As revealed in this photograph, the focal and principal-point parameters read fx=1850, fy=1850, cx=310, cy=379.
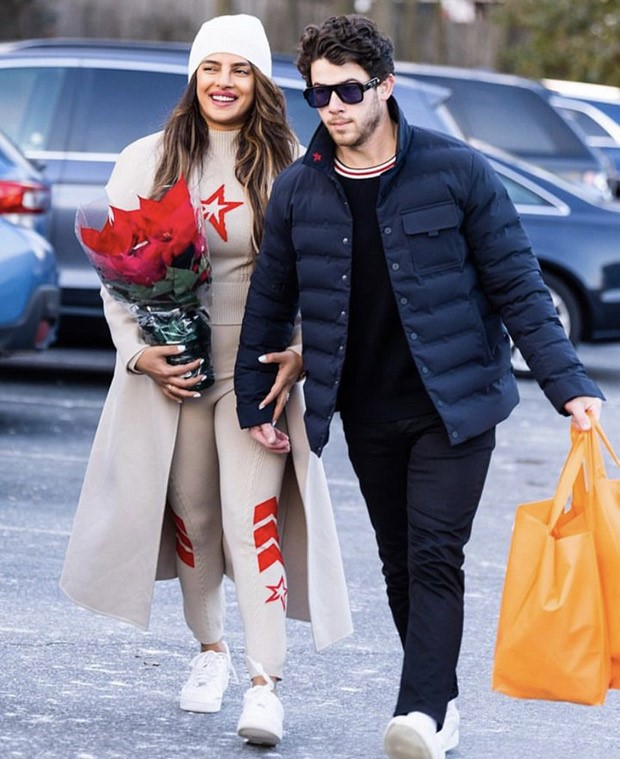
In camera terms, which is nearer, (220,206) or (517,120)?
(220,206)

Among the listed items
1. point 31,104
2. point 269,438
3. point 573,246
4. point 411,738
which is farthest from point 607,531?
point 573,246

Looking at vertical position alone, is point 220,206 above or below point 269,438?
above

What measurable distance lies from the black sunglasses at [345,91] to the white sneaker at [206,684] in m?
1.59

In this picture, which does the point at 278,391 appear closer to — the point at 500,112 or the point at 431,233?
the point at 431,233

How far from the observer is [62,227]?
1082 centimetres

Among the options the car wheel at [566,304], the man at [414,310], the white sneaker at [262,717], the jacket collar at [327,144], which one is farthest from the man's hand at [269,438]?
the car wheel at [566,304]

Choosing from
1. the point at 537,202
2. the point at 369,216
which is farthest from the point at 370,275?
the point at 537,202

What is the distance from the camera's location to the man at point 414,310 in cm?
435

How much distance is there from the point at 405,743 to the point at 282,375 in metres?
0.98

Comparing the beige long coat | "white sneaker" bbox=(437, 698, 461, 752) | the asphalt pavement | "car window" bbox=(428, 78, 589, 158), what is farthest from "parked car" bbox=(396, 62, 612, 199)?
"white sneaker" bbox=(437, 698, 461, 752)

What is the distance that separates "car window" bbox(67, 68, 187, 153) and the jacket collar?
21.3 ft

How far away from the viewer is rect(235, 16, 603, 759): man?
4.35 meters

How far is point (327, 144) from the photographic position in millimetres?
4461

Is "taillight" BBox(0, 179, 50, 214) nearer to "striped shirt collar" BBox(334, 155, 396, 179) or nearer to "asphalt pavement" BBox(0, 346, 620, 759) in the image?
"asphalt pavement" BBox(0, 346, 620, 759)
